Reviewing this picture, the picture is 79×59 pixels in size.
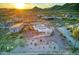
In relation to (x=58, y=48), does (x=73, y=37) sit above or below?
above

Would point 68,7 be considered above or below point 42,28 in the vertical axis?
above

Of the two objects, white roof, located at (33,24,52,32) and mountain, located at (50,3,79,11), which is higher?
mountain, located at (50,3,79,11)

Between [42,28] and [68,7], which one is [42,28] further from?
[68,7]

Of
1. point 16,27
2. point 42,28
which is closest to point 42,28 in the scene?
point 42,28

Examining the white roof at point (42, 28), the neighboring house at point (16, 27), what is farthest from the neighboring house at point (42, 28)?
the neighboring house at point (16, 27)

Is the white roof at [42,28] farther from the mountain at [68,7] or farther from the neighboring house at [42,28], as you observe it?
the mountain at [68,7]

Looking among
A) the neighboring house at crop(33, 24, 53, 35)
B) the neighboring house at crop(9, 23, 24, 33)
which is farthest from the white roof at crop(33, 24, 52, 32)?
the neighboring house at crop(9, 23, 24, 33)

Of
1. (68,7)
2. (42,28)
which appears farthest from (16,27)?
(68,7)

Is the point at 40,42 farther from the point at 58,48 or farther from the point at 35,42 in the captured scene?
the point at 58,48

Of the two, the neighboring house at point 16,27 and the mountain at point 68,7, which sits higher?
the mountain at point 68,7

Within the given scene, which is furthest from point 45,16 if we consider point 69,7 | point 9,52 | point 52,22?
point 9,52

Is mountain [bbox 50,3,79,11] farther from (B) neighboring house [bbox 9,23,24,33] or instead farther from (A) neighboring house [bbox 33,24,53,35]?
(B) neighboring house [bbox 9,23,24,33]
